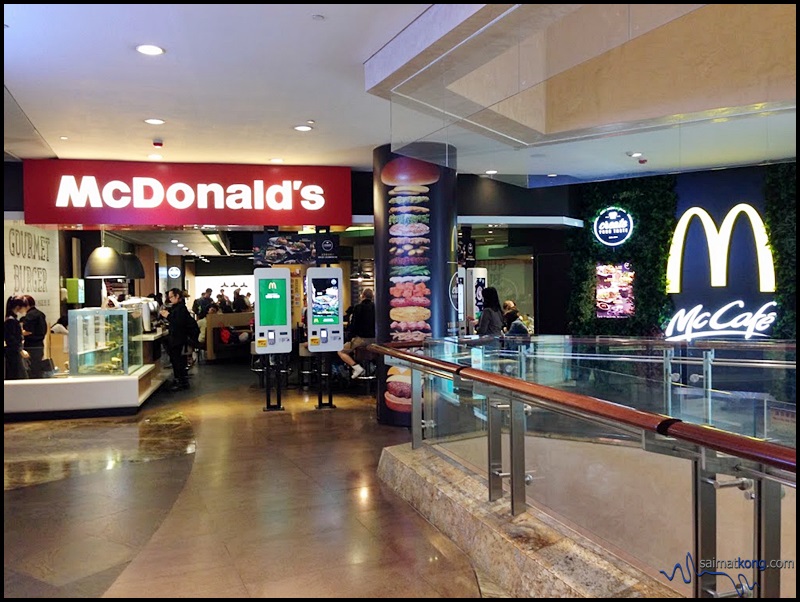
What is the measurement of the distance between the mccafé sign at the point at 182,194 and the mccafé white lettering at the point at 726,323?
481cm

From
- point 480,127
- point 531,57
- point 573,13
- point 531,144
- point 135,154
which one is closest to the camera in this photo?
point 573,13

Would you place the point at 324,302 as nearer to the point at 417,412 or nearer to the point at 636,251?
the point at 417,412

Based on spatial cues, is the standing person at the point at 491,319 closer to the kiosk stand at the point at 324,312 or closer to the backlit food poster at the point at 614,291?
the kiosk stand at the point at 324,312

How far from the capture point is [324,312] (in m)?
9.60

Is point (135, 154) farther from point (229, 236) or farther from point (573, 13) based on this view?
point (229, 236)

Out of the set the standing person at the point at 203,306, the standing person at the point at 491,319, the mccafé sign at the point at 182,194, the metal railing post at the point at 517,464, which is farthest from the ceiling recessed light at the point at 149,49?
the standing person at the point at 203,306

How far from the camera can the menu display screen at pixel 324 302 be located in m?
9.55

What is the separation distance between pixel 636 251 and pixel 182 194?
296 inches

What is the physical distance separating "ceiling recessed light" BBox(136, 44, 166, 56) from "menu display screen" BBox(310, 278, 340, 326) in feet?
15.9

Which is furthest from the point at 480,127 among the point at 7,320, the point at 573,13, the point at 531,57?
the point at 7,320

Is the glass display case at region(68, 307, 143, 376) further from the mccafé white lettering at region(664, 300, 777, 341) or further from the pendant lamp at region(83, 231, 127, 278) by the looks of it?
the mccafé white lettering at region(664, 300, 777, 341)

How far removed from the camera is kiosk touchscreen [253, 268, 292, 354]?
363 inches

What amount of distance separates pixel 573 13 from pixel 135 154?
610cm

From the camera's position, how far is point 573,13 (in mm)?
3742
